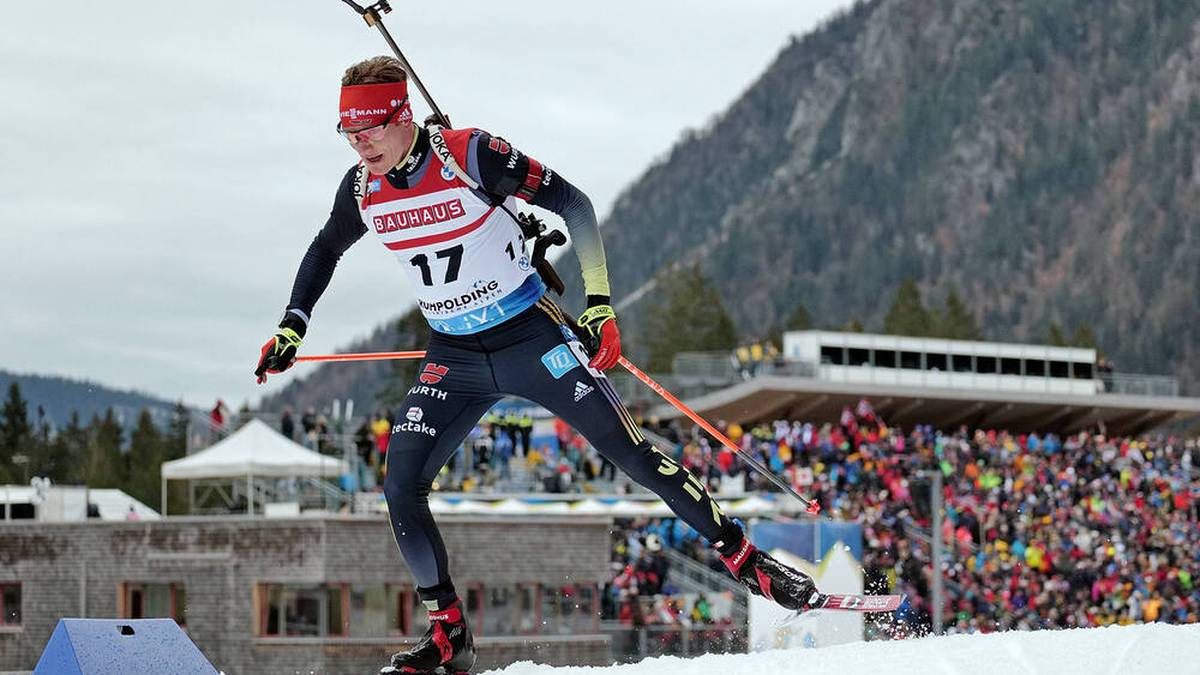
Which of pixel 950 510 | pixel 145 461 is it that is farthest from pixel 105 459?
pixel 950 510

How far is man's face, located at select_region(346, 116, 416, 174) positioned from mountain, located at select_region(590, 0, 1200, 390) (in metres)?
128

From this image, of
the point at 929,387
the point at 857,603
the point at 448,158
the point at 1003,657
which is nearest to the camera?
the point at 1003,657

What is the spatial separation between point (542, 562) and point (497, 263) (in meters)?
21.6

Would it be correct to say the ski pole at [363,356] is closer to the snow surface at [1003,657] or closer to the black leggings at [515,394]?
the black leggings at [515,394]

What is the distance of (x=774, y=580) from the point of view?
6.39 metres

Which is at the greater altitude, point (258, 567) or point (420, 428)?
point (420, 428)

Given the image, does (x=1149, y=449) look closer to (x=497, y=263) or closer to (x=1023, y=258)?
(x=497, y=263)

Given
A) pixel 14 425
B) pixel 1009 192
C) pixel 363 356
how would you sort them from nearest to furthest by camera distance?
pixel 363 356
pixel 14 425
pixel 1009 192

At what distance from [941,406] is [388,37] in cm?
4103

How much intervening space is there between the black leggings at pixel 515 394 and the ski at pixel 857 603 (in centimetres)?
47

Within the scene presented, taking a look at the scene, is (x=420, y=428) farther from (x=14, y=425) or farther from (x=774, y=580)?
(x=14, y=425)

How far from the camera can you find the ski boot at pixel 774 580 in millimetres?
6375

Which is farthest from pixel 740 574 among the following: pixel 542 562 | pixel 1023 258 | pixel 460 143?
pixel 1023 258

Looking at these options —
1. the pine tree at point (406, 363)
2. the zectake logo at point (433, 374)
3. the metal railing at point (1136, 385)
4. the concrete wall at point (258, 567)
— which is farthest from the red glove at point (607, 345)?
the pine tree at point (406, 363)
